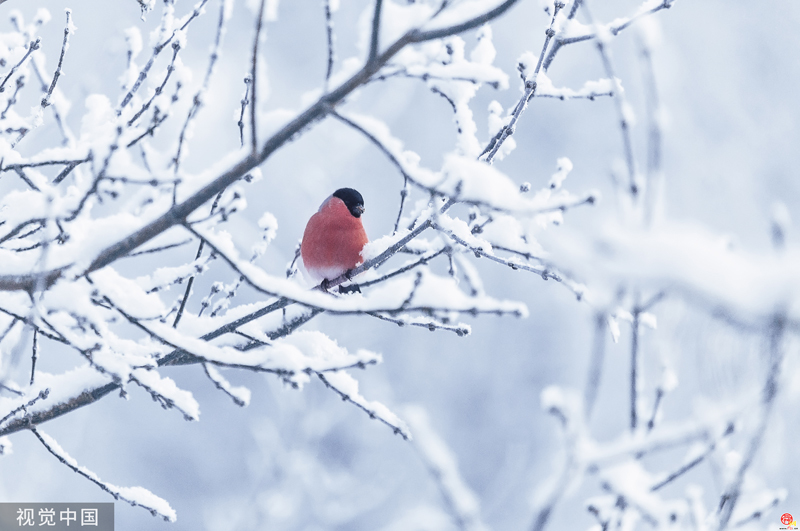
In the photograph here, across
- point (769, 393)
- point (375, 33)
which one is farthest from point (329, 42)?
point (769, 393)

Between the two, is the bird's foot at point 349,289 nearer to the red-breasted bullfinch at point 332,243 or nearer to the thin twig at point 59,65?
the red-breasted bullfinch at point 332,243

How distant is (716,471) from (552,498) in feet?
2.05

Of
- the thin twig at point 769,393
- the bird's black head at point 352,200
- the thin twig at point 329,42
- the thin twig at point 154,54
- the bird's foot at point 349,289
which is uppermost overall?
the bird's black head at point 352,200

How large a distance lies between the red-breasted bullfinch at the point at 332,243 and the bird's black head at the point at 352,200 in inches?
3.9

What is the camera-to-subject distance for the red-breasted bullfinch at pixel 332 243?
3281 mm

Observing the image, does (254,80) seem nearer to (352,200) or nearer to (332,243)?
(332,243)

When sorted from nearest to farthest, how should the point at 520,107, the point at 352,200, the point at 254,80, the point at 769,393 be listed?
the point at 769,393, the point at 254,80, the point at 520,107, the point at 352,200

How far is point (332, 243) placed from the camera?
10.9 ft

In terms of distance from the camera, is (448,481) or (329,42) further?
(329,42)

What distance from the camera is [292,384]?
Answer: 1740 mm

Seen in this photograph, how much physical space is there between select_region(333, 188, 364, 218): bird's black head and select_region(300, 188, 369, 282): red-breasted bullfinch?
0.10 metres

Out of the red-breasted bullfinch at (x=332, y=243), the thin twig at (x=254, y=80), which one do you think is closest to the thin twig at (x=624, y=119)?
the thin twig at (x=254, y=80)

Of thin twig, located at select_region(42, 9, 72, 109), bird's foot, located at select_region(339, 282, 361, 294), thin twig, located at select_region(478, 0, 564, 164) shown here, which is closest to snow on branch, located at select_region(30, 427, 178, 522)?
thin twig, located at select_region(42, 9, 72, 109)

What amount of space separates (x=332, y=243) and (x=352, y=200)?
0.53 meters
